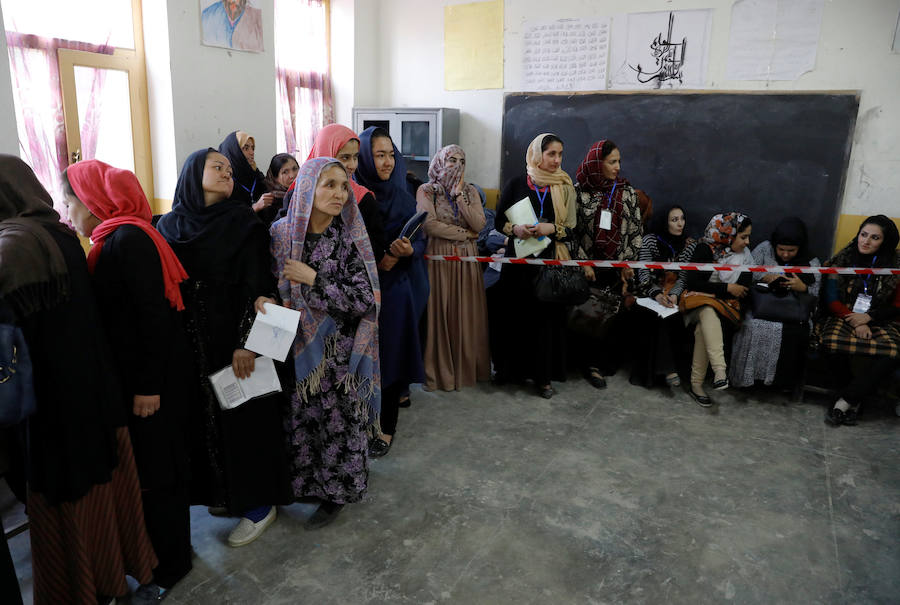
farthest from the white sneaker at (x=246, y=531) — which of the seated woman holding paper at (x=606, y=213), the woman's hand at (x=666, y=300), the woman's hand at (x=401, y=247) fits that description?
the woman's hand at (x=666, y=300)

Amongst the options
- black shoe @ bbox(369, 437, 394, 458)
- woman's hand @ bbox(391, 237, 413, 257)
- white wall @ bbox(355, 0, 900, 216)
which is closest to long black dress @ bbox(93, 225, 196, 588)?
black shoe @ bbox(369, 437, 394, 458)

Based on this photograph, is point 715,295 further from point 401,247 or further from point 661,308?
point 401,247

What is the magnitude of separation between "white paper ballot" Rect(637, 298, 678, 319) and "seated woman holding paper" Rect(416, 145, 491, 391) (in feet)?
3.34

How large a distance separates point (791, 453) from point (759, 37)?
2843 millimetres

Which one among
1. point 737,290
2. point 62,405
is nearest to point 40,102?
point 62,405

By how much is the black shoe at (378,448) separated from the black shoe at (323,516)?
53 centimetres

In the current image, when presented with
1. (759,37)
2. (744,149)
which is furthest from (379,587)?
(759,37)

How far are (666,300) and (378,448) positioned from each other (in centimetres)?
209

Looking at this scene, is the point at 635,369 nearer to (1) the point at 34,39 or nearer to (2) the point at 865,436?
(2) the point at 865,436

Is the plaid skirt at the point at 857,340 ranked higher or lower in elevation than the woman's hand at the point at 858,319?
lower

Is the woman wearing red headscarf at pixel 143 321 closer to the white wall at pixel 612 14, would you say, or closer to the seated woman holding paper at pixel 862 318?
the seated woman holding paper at pixel 862 318

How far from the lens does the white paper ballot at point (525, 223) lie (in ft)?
12.2

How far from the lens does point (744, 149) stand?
4406mm

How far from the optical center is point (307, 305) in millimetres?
2291
